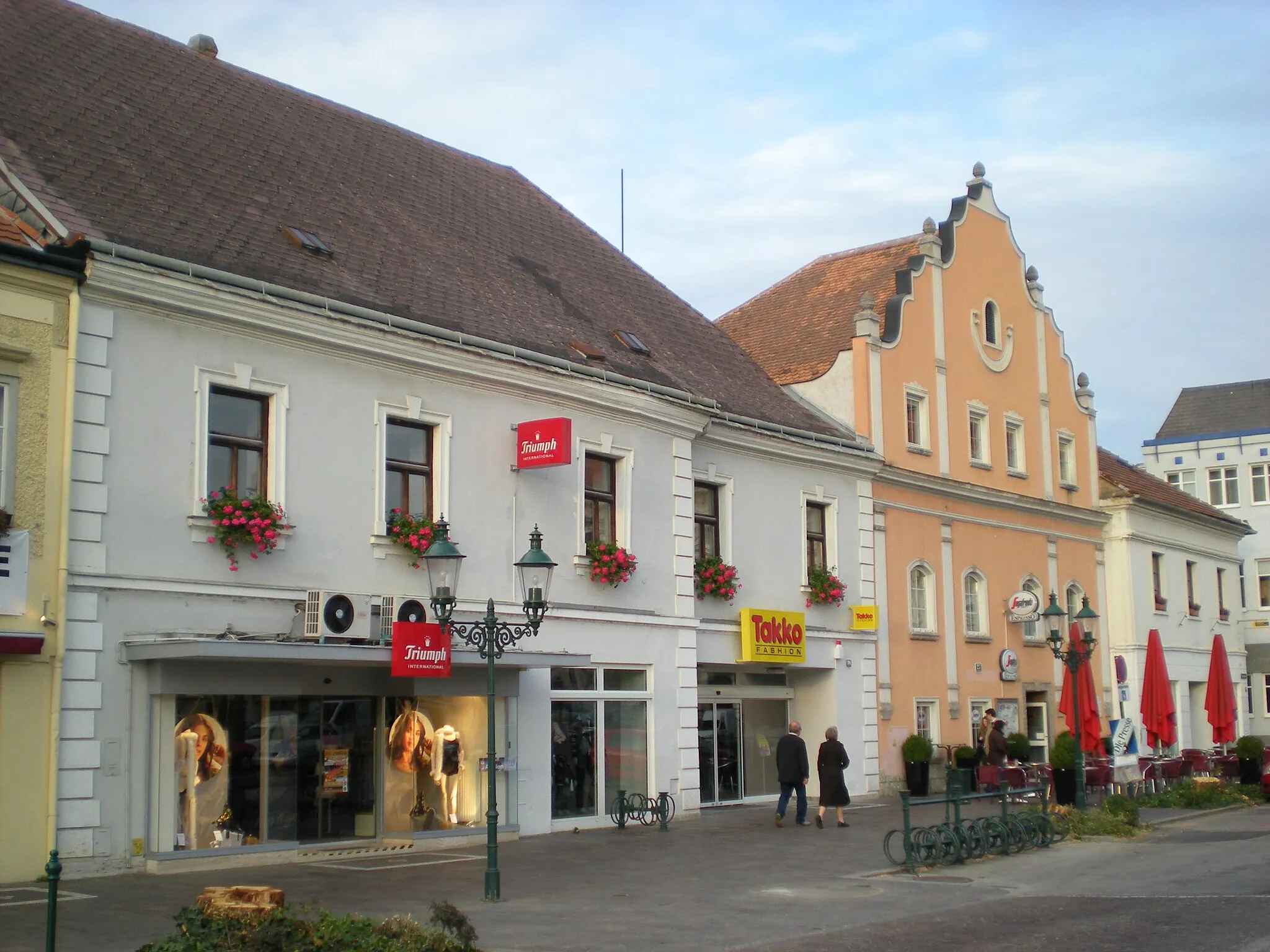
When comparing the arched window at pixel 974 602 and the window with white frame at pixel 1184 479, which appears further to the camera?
the window with white frame at pixel 1184 479

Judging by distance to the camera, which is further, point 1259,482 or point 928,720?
point 1259,482

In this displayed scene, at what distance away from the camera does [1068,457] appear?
38000mm

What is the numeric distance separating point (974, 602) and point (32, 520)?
74.6ft

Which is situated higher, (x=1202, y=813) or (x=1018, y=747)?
(x=1018, y=747)

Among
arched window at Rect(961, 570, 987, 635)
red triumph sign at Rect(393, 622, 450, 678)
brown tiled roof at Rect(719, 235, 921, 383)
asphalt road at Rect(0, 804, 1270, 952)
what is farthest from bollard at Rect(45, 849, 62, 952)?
arched window at Rect(961, 570, 987, 635)

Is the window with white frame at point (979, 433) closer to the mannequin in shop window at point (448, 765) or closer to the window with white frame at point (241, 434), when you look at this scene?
the mannequin in shop window at point (448, 765)

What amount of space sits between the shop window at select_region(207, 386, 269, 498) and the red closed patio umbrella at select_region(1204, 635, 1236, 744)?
20909 mm

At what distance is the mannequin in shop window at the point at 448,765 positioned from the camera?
66.9ft

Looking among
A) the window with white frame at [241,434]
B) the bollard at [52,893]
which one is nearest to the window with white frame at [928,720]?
the window with white frame at [241,434]

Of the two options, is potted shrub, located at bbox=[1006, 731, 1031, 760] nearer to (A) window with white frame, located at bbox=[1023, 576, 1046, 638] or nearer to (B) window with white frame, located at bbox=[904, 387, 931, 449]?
(A) window with white frame, located at bbox=[1023, 576, 1046, 638]

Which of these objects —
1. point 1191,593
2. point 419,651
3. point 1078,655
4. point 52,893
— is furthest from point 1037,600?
point 52,893

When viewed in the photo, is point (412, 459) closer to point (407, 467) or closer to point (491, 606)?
point (407, 467)

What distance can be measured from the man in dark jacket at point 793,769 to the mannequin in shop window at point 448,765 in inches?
211

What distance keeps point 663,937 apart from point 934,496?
20879 mm
